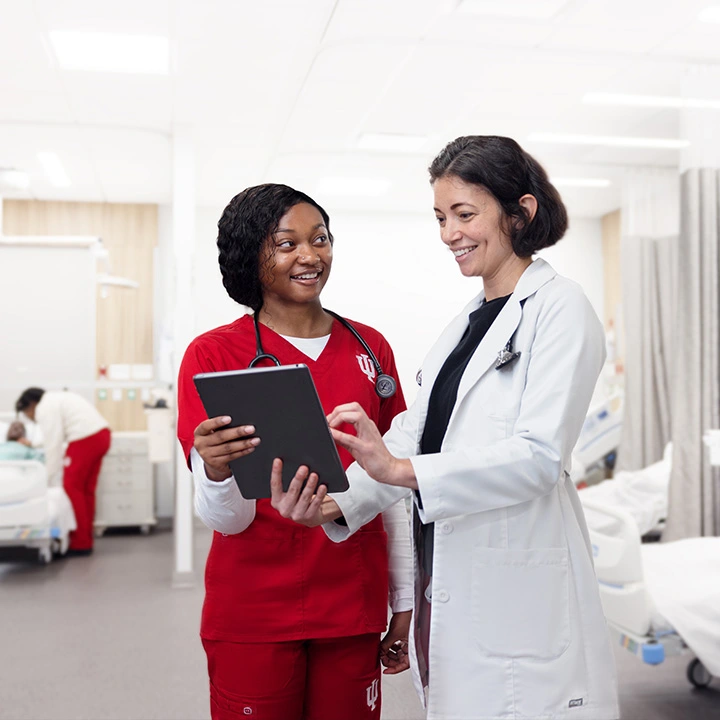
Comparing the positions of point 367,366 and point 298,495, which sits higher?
point 367,366

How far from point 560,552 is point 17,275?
607 cm

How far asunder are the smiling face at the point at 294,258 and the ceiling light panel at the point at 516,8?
232 centimetres

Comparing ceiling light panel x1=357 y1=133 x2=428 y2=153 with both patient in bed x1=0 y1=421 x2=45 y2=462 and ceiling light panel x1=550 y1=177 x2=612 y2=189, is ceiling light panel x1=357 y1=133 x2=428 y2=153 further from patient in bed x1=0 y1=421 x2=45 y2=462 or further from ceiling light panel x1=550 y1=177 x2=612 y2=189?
patient in bed x1=0 y1=421 x2=45 y2=462

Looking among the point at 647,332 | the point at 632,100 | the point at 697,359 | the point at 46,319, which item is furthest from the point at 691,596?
the point at 46,319

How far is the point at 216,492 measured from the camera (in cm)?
136

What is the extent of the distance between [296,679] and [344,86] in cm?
357

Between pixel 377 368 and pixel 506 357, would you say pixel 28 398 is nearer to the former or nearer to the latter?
pixel 377 368

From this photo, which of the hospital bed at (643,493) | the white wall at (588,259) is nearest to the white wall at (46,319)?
the white wall at (588,259)

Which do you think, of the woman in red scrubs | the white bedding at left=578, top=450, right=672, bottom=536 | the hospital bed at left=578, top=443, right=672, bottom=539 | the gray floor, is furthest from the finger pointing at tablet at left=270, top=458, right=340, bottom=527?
the hospital bed at left=578, top=443, right=672, bottom=539

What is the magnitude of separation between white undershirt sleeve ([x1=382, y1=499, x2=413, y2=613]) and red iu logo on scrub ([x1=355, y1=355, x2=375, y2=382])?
24 cm

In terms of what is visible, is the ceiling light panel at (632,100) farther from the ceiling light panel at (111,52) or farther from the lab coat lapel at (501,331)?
the lab coat lapel at (501,331)

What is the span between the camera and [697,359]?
4.23 metres

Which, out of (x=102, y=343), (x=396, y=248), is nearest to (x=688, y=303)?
(x=396, y=248)

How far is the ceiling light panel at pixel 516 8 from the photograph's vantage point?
11.3 feet
